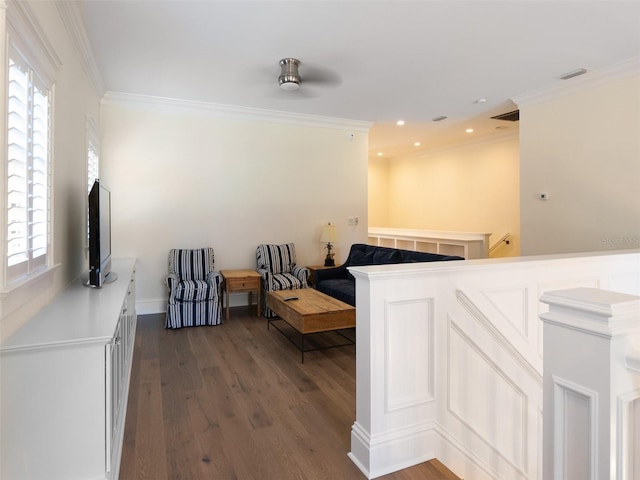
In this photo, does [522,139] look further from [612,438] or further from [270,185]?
[612,438]

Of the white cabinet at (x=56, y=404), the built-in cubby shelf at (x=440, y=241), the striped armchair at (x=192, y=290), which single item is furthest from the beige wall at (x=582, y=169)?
the white cabinet at (x=56, y=404)

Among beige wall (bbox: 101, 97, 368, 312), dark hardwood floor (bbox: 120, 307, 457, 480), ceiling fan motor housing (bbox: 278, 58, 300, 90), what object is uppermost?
ceiling fan motor housing (bbox: 278, 58, 300, 90)

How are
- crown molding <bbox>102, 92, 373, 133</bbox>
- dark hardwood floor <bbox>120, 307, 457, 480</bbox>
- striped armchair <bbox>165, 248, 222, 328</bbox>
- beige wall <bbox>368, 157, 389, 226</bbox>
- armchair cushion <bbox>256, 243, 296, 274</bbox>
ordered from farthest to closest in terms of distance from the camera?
beige wall <bbox>368, 157, 389, 226</bbox>, armchair cushion <bbox>256, 243, 296, 274</bbox>, crown molding <bbox>102, 92, 373, 133</bbox>, striped armchair <bbox>165, 248, 222, 328</bbox>, dark hardwood floor <bbox>120, 307, 457, 480</bbox>

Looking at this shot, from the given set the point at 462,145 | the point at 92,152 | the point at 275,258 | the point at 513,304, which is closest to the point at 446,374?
the point at 513,304

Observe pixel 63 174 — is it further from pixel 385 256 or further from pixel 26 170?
pixel 385 256

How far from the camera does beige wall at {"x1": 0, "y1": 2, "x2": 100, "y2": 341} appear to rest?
6.08ft

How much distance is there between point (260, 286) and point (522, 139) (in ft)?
12.6

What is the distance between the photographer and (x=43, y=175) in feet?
7.13

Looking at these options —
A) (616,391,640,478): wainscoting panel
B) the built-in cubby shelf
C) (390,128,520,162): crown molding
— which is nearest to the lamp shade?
the built-in cubby shelf

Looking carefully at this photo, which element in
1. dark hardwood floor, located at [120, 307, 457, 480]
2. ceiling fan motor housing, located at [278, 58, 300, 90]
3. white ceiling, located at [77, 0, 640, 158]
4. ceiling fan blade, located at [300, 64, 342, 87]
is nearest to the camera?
dark hardwood floor, located at [120, 307, 457, 480]

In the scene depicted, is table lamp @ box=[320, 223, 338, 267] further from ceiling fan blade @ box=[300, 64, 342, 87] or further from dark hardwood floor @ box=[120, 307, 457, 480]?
ceiling fan blade @ box=[300, 64, 342, 87]

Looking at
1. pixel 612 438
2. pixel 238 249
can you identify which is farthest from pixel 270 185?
pixel 612 438

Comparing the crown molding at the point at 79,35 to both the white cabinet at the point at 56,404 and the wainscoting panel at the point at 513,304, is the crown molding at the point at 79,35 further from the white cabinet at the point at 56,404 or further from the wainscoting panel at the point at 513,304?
the wainscoting panel at the point at 513,304

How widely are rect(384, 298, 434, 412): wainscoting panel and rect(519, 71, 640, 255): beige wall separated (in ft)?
10.4
